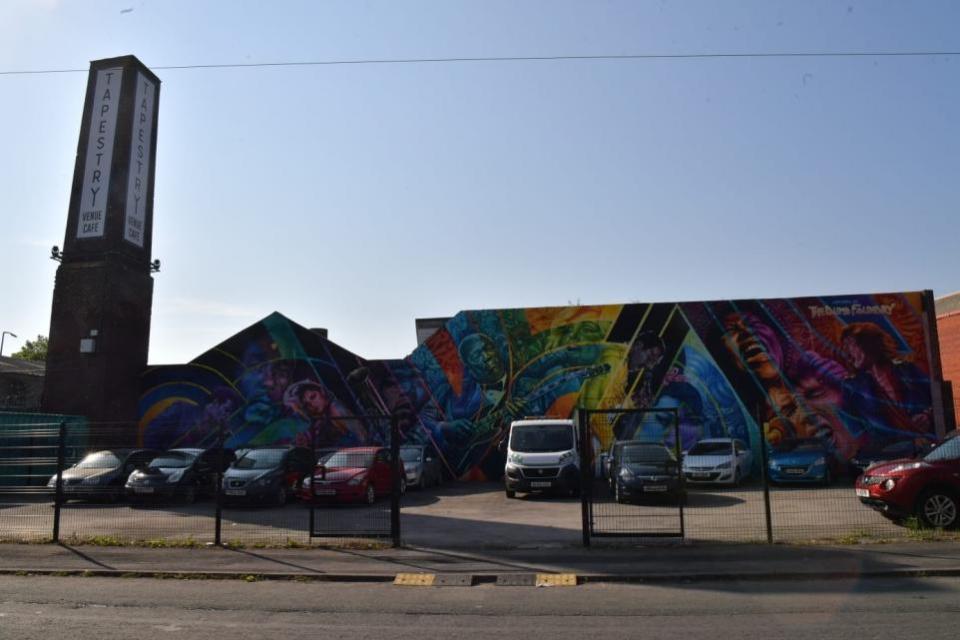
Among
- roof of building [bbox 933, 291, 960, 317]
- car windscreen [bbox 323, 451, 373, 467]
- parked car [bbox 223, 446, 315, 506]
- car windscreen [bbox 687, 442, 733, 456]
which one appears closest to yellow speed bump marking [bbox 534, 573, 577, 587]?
car windscreen [bbox 323, 451, 373, 467]

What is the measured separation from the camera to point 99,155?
28312 mm

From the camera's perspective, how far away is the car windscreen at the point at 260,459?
18828 millimetres

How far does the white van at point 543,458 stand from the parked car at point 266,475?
5.36m

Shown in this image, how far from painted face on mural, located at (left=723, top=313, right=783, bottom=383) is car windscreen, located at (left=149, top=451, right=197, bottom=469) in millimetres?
18037

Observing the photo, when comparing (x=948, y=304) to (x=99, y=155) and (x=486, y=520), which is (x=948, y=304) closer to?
(x=486, y=520)

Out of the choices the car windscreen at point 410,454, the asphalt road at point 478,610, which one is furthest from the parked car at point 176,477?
the asphalt road at point 478,610

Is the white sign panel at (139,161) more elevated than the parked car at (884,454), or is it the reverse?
the white sign panel at (139,161)

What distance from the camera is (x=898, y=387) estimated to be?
83.4 feet

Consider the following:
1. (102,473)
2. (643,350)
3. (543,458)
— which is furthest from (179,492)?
(643,350)

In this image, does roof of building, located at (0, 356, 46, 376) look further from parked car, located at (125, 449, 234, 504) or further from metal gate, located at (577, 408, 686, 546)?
metal gate, located at (577, 408, 686, 546)

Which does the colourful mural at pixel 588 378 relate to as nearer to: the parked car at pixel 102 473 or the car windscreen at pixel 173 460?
the car windscreen at pixel 173 460

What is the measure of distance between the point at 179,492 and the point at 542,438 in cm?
940

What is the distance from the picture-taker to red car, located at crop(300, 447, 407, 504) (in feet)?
49.3

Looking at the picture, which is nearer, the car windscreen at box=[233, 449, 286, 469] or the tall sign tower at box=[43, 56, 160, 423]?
the car windscreen at box=[233, 449, 286, 469]
